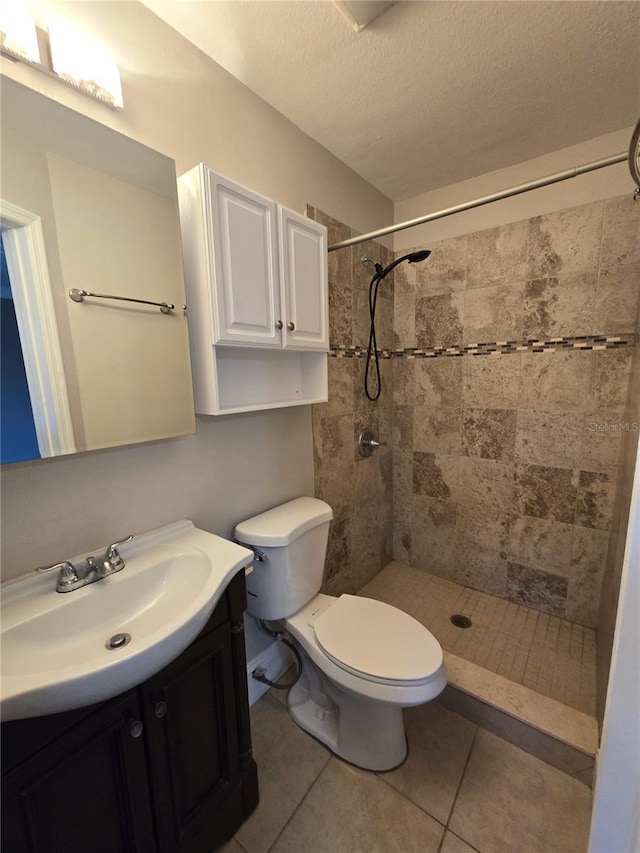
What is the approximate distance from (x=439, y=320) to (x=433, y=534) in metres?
1.34

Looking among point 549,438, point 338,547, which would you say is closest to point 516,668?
point 338,547

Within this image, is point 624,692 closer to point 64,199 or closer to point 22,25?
point 64,199

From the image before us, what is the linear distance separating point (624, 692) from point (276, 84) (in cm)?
210

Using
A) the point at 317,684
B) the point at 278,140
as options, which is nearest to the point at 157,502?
the point at 317,684

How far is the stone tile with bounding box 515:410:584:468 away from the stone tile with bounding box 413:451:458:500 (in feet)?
1.24

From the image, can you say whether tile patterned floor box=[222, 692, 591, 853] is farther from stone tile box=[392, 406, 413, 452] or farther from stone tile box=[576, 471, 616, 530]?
stone tile box=[392, 406, 413, 452]

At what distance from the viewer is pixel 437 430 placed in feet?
7.07

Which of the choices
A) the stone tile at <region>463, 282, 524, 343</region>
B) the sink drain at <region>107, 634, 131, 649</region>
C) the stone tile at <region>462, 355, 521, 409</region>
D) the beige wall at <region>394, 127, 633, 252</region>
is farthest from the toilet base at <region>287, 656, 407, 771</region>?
the beige wall at <region>394, 127, 633, 252</region>

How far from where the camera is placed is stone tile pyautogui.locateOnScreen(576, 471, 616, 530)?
1683mm

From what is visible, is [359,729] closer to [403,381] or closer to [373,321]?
[403,381]

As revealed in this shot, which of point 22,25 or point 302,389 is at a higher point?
point 22,25

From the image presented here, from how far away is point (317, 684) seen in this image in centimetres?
143

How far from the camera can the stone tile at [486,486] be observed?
1.96 metres

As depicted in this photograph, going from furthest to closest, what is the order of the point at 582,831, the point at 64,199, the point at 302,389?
1. the point at 302,389
2. the point at 582,831
3. the point at 64,199
